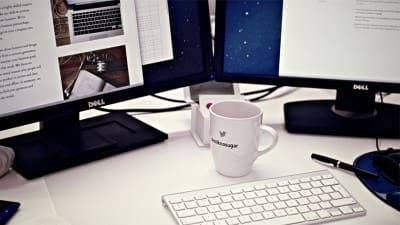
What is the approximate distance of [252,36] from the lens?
1.14 meters

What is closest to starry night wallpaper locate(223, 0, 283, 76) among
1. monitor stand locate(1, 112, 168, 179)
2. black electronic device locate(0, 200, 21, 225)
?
monitor stand locate(1, 112, 168, 179)

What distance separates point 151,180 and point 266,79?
35 centimetres

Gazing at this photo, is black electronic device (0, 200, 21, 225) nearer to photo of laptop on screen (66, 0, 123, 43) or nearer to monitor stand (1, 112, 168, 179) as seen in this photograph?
monitor stand (1, 112, 168, 179)

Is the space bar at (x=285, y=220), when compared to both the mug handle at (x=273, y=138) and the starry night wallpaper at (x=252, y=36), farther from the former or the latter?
the starry night wallpaper at (x=252, y=36)

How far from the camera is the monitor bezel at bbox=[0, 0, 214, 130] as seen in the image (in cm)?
97

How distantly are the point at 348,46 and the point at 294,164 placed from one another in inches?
10.9

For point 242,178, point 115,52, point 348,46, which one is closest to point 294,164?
point 242,178

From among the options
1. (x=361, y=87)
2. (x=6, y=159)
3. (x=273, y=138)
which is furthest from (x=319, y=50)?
(x=6, y=159)

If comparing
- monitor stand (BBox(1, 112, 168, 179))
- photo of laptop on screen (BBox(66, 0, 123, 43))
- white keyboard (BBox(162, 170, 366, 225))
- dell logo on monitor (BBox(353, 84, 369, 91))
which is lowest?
white keyboard (BBox(162, 170, 366, 225))

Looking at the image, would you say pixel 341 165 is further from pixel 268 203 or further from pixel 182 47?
pixel 182 47

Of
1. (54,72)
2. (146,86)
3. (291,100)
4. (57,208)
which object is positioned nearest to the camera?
(57,208)

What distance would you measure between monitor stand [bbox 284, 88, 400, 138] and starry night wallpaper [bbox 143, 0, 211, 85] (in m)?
0.24

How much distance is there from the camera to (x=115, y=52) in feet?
3.44

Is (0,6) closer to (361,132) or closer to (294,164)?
(294,164)
